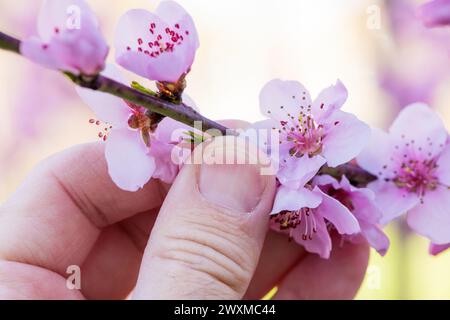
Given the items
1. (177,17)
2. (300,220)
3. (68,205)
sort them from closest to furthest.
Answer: (177,17)
(300,220)
(68,205)

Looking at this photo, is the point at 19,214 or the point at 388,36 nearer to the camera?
the point at 19,214

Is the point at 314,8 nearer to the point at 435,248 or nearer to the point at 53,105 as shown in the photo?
the point at 53,105

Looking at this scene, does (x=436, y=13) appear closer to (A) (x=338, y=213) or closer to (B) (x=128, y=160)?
(A) (x=338, y=213)

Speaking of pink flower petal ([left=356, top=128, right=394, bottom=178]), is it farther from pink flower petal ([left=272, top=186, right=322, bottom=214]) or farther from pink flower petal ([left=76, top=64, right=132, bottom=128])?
pink flower petal ([left=76, top=64, right=132, bottom=128])

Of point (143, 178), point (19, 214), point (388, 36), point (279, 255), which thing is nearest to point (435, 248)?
point (279, 255)

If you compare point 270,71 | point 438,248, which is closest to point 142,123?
point 438,248

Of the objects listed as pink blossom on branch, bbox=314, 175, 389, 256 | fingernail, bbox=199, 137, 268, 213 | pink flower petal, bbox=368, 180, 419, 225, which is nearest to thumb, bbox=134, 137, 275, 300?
fingernail, bbox=199, 137, 268, 213
